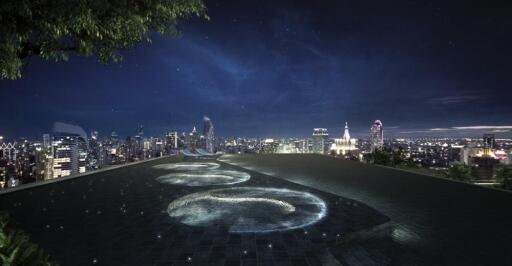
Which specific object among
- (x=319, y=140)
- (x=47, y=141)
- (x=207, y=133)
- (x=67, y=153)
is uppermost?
(x=207, y=133)

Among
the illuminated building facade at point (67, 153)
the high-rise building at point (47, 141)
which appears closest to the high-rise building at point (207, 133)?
the illuminated building facade at point (67, 153)

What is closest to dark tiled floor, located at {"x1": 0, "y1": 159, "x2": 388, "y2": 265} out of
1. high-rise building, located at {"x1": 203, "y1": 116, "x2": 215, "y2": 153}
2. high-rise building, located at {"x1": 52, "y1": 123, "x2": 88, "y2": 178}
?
high-rise building, located at {"x1": 203, "y1": 116, "x2": 215, "y2": 153}

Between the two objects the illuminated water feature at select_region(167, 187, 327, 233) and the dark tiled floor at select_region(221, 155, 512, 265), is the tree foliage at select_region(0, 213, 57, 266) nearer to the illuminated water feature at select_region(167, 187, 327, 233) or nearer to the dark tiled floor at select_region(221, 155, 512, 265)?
the illuminated water feature at select_region(167, 187, 327, 233)

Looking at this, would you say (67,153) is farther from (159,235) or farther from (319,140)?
(159,235)

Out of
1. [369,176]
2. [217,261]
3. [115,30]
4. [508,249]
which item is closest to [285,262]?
[217,261]

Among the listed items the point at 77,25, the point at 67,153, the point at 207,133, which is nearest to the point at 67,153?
the point at 67,153

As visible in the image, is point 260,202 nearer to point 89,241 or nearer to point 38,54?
point 89,241

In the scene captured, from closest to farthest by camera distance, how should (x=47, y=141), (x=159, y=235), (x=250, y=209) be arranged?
(x=159, y=235)
(x=250, y=209)
(x=47, y=141)
